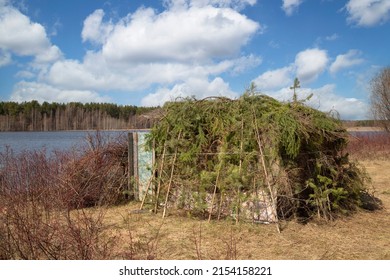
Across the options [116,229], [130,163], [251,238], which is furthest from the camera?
[130,163]

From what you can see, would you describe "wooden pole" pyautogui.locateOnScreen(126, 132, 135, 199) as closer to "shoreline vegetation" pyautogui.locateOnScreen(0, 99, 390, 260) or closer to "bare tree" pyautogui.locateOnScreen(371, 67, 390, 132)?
"shoreline vegetation" pyautogui.locateOnScreen(0, 99, 390, 260)

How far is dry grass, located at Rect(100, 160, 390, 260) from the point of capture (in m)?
4.84

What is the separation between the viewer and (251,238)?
5570 mm

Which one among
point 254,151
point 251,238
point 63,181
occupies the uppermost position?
point 254,151

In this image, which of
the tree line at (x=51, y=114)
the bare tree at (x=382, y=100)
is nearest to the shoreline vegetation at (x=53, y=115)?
the tree line at (x=51, y=114)

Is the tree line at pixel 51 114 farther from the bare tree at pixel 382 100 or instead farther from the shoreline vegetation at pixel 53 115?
the bare tree at pixel 382 100

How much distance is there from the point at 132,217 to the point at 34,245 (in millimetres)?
3117

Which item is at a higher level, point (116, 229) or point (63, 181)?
point (63, 181)

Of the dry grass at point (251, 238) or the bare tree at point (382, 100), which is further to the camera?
the bare tree at point (382, 100)

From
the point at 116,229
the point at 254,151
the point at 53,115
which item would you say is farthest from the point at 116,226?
the point at 53,115

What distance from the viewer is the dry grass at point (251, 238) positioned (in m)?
4.84

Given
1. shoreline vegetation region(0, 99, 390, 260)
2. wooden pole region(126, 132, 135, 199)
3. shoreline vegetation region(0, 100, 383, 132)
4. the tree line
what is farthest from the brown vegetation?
the tree line

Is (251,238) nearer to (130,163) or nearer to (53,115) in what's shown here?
(130,163)

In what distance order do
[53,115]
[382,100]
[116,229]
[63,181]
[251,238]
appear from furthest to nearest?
[53,115], [382,100], [63,181], [116,229], [251,238]
